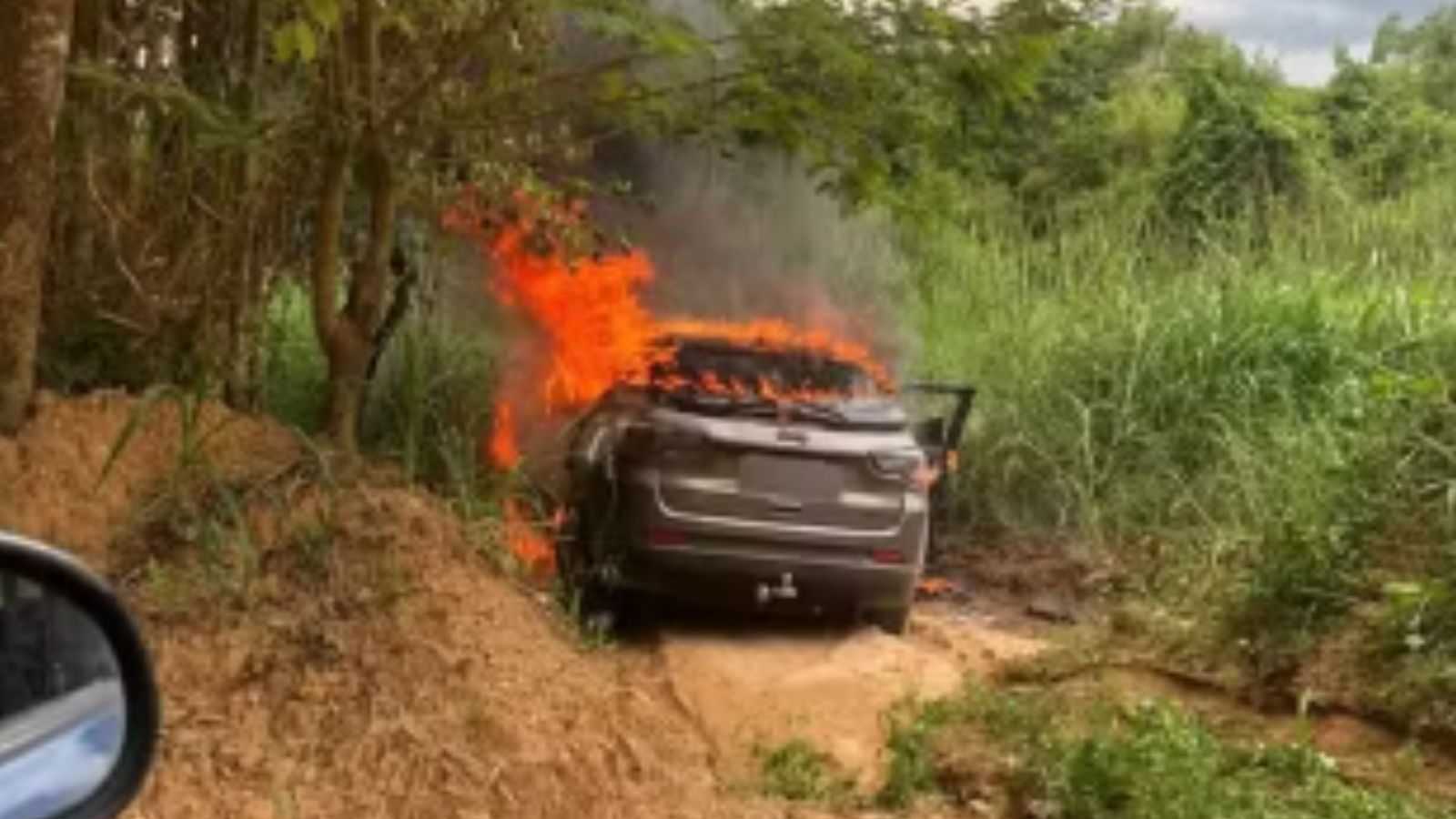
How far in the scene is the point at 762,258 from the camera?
1226 cm

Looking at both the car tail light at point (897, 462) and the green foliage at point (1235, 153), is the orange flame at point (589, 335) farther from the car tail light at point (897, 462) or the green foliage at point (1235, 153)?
the green foliage at point (1235, 153)

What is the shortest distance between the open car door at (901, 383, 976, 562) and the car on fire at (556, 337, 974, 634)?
89cm

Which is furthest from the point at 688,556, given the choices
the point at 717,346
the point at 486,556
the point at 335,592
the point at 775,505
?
the point at 335,592

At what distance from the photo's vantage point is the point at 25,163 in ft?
16.8

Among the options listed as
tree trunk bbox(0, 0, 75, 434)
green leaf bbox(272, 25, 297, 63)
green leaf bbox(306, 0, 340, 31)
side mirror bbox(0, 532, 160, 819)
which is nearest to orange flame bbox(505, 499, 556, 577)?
tree trunk bbox(0, 0, 75, 434)

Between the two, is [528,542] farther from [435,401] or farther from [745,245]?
[745,245]

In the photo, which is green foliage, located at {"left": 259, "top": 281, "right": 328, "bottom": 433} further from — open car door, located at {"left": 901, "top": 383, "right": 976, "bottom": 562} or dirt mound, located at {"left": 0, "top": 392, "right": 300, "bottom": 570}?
open car door, located at {"left": 901, "top": 383, "right": 976, "bottom": 562}

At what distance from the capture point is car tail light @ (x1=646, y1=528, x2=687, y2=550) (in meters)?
8.87

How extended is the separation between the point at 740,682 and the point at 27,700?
6989 millimetres

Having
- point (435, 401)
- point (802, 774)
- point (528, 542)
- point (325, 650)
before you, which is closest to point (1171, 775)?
point (802, 774)

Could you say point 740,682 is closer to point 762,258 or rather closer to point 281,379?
point 281,379

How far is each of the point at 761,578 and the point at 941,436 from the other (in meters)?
2.52

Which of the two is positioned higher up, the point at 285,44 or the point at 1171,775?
the point at 285,44

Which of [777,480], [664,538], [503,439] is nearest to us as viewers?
[664,538]
